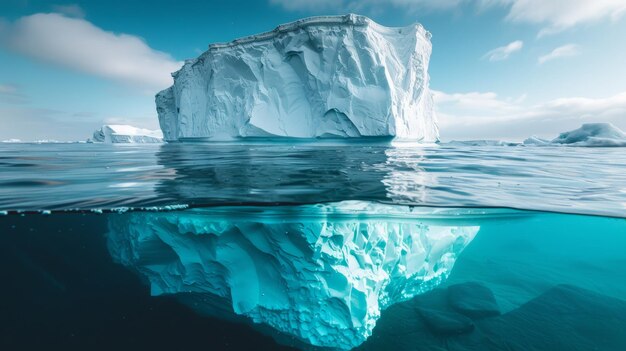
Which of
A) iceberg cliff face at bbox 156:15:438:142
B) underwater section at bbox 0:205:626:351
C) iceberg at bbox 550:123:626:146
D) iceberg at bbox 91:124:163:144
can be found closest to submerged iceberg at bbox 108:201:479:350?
underwater section at bbox 0:205:626:351

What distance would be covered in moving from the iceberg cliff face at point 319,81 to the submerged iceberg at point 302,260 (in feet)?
39.8

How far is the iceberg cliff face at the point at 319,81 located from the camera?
17.3 metres

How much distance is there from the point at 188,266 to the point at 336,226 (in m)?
3.66

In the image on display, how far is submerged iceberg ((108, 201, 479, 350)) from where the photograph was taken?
16.6ft

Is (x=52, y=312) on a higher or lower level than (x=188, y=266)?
lower

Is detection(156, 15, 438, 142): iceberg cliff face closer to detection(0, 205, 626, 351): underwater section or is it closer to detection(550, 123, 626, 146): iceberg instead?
detection(550, 123, 626, 146): iceberg

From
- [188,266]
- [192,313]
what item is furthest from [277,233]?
[192,313]

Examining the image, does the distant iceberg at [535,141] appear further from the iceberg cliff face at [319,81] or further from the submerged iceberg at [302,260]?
the submerged iceberg at [302,260]

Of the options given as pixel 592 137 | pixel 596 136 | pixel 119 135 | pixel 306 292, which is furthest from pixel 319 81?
pixel 119 135

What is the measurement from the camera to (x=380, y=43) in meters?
19.0

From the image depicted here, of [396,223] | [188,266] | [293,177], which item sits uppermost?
[293,177]

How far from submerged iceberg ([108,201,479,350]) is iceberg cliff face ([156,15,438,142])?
39.8 ft

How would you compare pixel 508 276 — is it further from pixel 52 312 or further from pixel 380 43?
pixel 52 312

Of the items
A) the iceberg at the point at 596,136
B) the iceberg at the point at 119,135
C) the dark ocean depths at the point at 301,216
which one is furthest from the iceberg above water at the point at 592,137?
the iceberg at the point at 119,135
